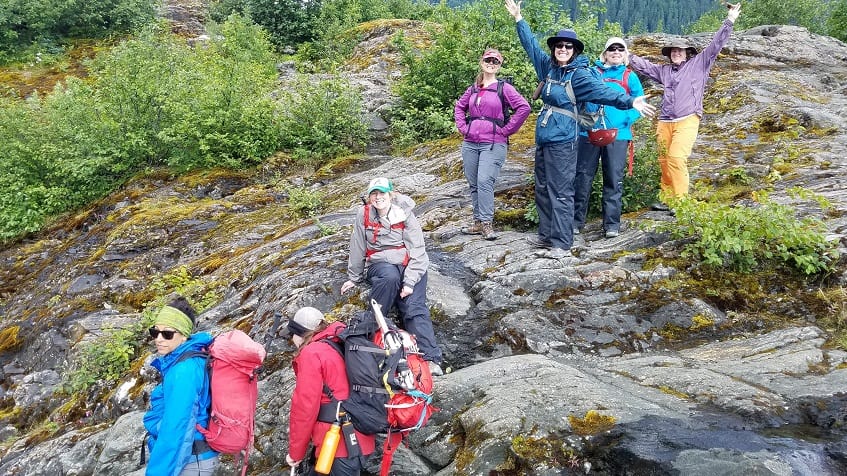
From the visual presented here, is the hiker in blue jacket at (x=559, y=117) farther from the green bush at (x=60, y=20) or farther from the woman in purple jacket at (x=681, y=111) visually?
the green bush at (x=60, y=20)

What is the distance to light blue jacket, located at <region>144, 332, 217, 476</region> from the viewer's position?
4.58m

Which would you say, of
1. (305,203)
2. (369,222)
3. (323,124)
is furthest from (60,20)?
(369,222)

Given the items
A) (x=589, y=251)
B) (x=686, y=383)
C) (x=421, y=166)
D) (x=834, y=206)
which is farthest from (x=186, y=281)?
(x=834, y=206)

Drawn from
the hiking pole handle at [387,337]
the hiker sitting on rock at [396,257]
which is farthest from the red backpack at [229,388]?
the hiker sitting on rock at [396,257]

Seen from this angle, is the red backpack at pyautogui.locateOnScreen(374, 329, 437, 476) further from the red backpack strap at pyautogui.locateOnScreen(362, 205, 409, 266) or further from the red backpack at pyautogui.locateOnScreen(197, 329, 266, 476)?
the red backpack strap at pyautogui.locateOnScreen(362, 205, 409, 266)

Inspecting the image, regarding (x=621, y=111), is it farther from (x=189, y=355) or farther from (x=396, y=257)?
(x=189, y=355)

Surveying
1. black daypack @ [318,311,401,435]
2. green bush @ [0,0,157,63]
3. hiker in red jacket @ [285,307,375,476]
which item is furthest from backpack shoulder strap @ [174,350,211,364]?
green bush @ [0,0,157,63]

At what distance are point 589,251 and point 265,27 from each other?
1045 inches

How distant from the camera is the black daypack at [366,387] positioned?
4.62m

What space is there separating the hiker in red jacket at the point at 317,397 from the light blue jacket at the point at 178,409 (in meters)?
0.81

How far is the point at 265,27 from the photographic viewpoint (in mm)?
29516

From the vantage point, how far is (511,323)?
7.17 meters

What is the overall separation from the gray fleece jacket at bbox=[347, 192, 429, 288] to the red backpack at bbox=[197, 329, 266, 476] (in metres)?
2.50

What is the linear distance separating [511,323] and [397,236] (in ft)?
6.24
